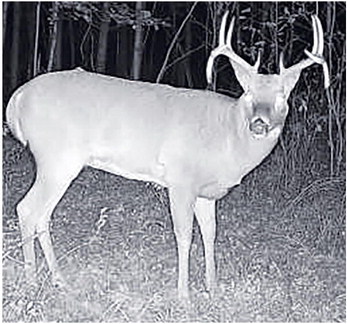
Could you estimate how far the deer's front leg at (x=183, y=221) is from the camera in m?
4.98

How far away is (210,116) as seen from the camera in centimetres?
514

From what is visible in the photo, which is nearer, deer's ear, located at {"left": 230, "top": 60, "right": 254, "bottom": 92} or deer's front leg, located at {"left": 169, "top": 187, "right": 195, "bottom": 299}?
deer's ear, located at {"left": 230, "top": 60, "right": 254, "bottom": 92}

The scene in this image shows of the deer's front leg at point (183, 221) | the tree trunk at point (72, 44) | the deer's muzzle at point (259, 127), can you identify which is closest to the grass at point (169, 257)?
the deer's front leg at point (183, 221)

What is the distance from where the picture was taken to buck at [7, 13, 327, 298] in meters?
5.02

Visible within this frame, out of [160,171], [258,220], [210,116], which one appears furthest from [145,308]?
[258,220]

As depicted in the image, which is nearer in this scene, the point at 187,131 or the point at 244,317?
the point at 244,317

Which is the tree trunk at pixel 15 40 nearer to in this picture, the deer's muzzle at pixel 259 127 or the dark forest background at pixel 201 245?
the dark forest background at pixel 201 245

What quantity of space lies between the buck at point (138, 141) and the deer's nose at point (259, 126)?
140mm

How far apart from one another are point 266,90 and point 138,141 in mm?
733

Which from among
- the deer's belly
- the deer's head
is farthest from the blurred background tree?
the deer's belly

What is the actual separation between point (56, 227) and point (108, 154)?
3.88 feet

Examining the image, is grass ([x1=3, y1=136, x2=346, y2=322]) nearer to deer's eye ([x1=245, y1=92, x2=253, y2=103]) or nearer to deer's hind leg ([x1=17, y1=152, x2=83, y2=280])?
deer's hind leg ([x1=17, y1=152, x2=83, y2=280])

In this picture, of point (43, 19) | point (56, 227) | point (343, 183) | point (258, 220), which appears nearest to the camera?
point (56, 227)

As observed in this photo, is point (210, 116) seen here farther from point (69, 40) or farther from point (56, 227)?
point (69, 40)
